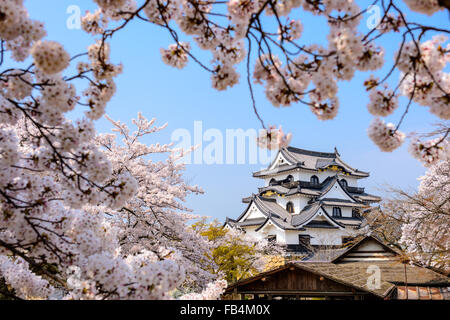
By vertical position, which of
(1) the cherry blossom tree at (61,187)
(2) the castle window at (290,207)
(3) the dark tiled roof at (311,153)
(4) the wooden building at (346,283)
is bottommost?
(4) the wooden building at (346,283)

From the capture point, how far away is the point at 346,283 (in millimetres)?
10281

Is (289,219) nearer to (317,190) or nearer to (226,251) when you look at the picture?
(317,190)

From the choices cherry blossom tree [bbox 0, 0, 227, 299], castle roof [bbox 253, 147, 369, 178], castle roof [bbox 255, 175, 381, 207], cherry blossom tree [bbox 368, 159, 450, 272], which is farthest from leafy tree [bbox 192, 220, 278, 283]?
castle roof [bbox 253, 147, 369, 178]

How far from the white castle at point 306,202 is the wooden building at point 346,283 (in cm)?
2206

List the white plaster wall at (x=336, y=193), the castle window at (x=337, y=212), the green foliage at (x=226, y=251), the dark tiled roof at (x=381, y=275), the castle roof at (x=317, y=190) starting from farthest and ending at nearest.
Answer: the white plaster wall at (x=336, y=193)
the castle window at (x=337, y=212)
the castle roof at (x=317, y=190)
the green foliage at (x=226, y=251)
the dark tiled roof at (x=381, y=275)

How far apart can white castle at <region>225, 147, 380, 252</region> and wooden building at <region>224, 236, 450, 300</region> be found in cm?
2206

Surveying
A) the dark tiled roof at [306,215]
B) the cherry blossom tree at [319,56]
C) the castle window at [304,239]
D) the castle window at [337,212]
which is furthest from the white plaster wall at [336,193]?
the cherry blossom tree at [319,56]

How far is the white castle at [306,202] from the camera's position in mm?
36469

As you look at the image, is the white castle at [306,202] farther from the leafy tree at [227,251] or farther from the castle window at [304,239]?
the leafy tree at [227,251]

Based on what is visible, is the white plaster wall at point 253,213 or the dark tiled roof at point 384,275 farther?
the white plaster wall at point 253,213

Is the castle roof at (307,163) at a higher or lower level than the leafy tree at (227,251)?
higher
